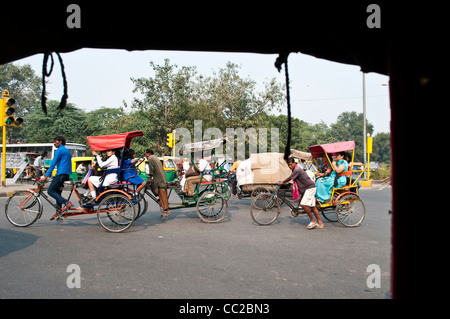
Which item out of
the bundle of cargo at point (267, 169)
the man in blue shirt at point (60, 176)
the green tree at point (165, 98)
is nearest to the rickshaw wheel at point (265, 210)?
the bundle of cargo at point (267, 169)

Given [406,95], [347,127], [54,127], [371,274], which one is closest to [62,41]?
[406,95]

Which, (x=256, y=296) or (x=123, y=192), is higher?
(x=123, y=192)

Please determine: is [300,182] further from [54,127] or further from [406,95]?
[54,127]

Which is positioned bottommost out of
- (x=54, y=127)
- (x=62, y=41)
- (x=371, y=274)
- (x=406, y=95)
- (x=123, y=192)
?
(x=371, y=274)

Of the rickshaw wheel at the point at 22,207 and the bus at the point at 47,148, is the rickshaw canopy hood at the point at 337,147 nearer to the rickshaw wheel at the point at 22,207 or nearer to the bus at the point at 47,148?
the rickshaw wheel at the point at 22,207

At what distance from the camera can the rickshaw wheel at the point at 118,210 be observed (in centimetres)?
687

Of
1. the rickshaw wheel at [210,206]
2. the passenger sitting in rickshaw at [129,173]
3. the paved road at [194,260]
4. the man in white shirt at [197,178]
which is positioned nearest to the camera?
the paved road at [194,260]

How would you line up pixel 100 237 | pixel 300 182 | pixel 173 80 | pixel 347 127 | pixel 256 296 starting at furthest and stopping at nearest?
pixel 347 127 < pixel 173 80 < pixel 300 182 < pixel 100 237 < pixel 256 296

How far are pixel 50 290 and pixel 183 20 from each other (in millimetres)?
3307

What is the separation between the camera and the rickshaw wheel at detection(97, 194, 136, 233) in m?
6.87

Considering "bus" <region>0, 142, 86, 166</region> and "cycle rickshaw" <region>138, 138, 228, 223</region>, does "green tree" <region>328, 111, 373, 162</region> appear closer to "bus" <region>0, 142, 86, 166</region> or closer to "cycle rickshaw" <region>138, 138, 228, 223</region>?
"bus" <region>0, 142, 86, 166</region>

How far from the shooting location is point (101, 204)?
6.87m

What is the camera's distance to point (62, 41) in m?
1.74

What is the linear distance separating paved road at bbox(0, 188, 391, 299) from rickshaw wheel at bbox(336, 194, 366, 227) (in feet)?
0.83
